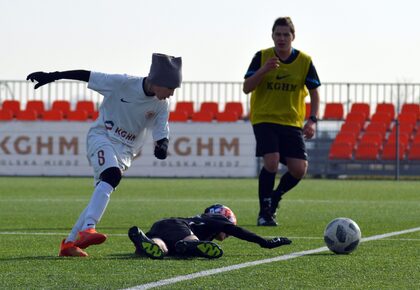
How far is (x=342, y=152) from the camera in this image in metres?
32.5

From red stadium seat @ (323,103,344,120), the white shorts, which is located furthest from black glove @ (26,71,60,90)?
red stadium seat @ (323,103,344,120)

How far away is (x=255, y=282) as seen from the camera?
259 inches

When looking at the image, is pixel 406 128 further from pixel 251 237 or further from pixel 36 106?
pixel 251 237

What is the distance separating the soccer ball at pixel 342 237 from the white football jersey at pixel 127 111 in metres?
1.47

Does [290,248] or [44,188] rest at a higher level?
[290,248]

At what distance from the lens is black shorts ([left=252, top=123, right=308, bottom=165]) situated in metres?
12.5

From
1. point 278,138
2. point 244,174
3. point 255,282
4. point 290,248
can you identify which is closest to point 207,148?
point 244,174

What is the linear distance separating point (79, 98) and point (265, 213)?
2754 cm

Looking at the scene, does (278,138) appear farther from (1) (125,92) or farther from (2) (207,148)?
(2) (207,148)

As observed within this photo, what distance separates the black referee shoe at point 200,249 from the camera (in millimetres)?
7809

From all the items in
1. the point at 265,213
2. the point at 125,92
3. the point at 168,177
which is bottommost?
the point at 168,177

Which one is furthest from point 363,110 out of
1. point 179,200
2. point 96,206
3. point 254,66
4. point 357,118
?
point 96,206

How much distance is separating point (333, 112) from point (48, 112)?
8447 millimetres

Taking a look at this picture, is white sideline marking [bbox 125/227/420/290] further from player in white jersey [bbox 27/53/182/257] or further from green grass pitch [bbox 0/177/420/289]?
player in white jersey [bbox 27/53/182/257]
